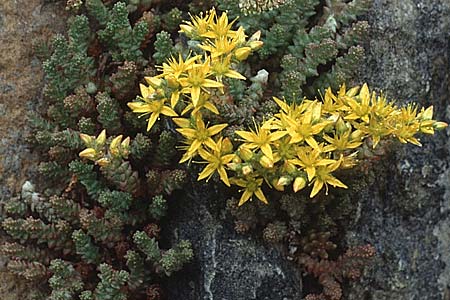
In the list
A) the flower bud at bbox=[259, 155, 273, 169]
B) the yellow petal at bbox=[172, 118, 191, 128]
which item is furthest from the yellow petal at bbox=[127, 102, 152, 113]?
the flower bud at bbox=[259, 155, 273, 169]

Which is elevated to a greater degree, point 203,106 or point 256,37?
point 256,37

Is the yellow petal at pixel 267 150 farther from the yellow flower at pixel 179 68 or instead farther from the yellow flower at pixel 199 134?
the yellow flower at pixel 179 68

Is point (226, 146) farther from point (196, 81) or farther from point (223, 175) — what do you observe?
point (196, 81)

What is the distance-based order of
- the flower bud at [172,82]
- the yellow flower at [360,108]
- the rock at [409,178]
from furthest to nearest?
the rock at [409,178] < the yellow flower at [360,108] < the flower bud at [172,82]

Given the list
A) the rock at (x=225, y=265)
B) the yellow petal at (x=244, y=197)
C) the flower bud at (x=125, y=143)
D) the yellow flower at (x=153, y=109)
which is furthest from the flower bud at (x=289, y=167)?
the flower bud at (x=125, y=143)

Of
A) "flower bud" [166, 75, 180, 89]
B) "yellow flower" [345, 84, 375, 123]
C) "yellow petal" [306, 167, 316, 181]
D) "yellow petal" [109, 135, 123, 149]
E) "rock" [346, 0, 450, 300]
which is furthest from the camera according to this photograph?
"rock" [346, 0, 450, 300]

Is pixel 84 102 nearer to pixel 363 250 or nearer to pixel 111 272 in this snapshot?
pixel 111 272

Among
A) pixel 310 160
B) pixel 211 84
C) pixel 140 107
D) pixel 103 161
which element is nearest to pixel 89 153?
pixel 103 161

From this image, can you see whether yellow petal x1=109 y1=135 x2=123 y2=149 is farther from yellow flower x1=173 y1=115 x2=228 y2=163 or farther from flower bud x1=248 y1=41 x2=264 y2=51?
flower bud x1=248 y1=41 x2=264 y2=51

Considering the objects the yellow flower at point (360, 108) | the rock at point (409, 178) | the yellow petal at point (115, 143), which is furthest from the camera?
the rock at point (409, 178)
